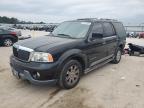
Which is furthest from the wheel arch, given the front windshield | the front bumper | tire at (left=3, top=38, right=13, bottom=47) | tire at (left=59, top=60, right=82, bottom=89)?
tire at (left=3, top=38, right=13, bottom=47)

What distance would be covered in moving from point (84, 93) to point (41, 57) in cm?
139

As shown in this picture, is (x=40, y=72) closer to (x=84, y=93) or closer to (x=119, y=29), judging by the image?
(x=84, y=93)

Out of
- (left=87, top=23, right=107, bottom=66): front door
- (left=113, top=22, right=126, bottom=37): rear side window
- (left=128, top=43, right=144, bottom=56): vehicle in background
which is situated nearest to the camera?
(left=87, top=23, right=107, bottom=66): front door

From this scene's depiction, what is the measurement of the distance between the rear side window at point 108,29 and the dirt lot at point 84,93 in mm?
1399

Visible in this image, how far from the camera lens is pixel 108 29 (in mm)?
6898

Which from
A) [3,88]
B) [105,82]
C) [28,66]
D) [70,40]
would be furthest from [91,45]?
[3,88]

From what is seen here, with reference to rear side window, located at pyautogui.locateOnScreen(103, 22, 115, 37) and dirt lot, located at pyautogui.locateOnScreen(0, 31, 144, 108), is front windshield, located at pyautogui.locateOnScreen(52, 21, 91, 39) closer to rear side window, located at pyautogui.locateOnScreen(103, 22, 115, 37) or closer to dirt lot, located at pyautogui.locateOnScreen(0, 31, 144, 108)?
rear side window, located at pyautogui.locateOnScreen(103, 22, 115, 37)

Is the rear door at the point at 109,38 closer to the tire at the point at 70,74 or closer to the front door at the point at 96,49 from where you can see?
the front door at the point at 96,49

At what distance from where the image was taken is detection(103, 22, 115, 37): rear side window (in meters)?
6.68

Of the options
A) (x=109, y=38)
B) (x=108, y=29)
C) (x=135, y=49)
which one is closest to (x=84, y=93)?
(x=109, y=38)

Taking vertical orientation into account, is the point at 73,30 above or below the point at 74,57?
above

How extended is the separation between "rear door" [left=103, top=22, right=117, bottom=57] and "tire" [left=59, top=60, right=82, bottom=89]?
179 centimetres

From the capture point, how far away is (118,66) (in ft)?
24.7

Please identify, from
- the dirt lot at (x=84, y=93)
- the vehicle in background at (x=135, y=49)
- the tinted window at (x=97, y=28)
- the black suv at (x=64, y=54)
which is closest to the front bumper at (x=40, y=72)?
the black suv at (x=64, y=54)
